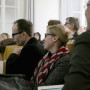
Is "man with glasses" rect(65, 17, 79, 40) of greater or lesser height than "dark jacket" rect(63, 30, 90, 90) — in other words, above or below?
above

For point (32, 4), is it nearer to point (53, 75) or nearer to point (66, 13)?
point (66, 13)

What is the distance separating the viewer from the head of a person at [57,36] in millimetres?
2184

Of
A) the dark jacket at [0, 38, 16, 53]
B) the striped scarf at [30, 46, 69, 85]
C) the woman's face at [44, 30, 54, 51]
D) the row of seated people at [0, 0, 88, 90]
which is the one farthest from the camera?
the dark jacket at [0, 38, 16, 53]

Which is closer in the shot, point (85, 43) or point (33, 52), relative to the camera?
point (85, 43)

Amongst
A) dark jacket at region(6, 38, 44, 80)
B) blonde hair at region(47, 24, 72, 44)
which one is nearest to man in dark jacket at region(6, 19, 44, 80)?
dark jacket at region(6, 38, 44, 80)

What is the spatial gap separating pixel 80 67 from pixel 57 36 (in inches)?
54.1

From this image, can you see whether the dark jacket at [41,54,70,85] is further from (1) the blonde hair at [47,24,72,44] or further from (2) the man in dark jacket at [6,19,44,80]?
(2) the man in dark jacket at [6,19,44,80]

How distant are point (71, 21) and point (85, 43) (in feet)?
10.5

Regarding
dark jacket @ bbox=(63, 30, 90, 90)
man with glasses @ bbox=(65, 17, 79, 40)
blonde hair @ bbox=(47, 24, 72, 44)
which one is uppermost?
man with glasses @ bbox=(65, 17, 79, 40)

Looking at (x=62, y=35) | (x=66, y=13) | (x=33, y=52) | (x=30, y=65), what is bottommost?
(x=30, y=65)

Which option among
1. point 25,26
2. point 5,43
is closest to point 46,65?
point 25,26

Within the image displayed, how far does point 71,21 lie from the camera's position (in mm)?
4070

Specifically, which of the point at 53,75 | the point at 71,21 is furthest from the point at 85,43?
the point at 71,21

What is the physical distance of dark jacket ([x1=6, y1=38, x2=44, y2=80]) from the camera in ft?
8.49
